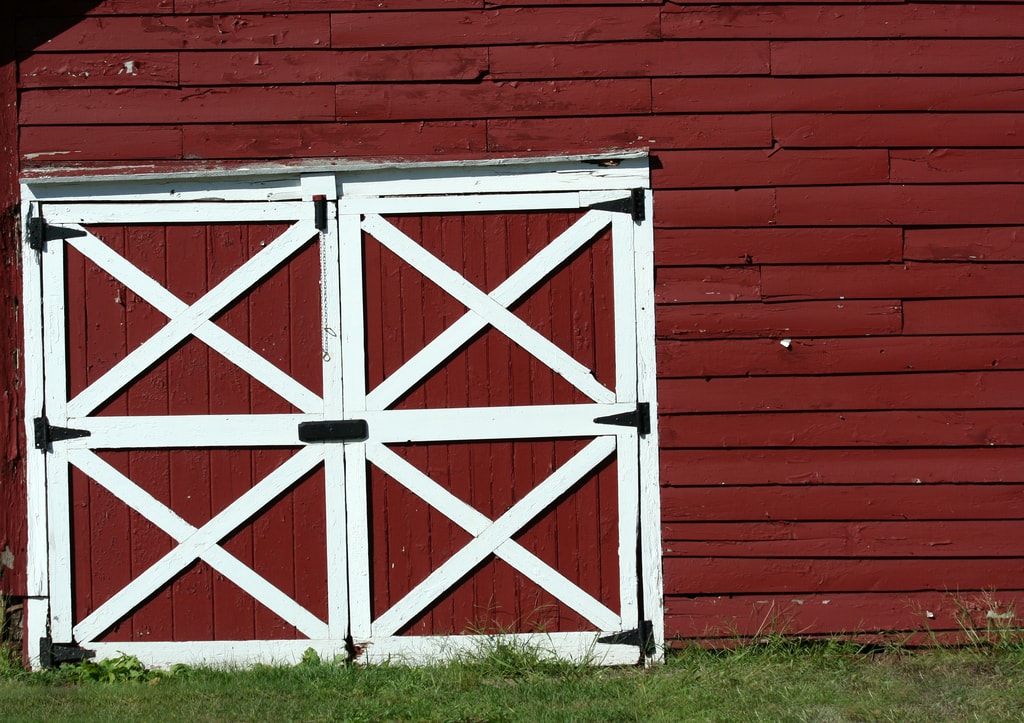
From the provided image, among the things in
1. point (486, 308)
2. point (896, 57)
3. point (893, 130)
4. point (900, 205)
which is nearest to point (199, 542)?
point (486, 308)

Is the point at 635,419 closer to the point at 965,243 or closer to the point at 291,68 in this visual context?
the point at 965,243

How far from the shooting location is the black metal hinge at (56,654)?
14.2ft

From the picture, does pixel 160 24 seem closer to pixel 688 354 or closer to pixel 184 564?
pixel 184 564

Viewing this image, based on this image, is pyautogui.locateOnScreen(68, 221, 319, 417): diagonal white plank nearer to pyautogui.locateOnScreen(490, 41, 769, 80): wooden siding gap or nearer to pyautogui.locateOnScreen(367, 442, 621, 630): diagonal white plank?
pyautogui.locateOnScreen(367, 442, 621, 630): diagonal white plank

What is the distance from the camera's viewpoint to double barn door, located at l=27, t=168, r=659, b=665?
434 cm

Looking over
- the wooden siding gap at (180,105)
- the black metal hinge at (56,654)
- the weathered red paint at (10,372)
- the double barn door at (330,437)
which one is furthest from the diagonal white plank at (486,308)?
the black metal hinge at (56,654)

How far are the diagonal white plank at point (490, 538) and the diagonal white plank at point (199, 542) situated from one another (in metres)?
0.75

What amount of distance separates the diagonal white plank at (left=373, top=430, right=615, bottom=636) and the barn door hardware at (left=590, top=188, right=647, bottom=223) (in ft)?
3.35

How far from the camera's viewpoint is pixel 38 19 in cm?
440

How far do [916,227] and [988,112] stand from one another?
628mm

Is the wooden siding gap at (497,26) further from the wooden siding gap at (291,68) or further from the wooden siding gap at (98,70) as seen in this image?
the wooden siding gap at (98,70)

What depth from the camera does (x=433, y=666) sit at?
428 cm

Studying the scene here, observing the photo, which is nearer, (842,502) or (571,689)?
(571,689)

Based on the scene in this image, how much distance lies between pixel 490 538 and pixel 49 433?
2.03 meters
